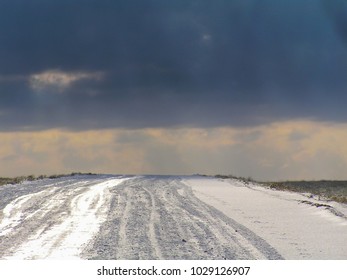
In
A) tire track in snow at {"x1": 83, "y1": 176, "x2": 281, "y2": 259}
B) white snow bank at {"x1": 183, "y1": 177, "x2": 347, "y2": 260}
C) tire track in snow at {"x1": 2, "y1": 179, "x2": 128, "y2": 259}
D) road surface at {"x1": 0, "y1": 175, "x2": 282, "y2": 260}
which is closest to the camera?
tire track in snow at {"x1": 83, "y1": 176, "x2": 281, "y2": 259}

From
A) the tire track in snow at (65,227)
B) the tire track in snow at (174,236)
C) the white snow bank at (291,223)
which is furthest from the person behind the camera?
the white snow bank at (291,223)

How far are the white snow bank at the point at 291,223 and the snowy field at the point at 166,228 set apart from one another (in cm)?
2

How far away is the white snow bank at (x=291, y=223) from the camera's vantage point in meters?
14.1

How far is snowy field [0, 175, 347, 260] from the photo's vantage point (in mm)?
13297

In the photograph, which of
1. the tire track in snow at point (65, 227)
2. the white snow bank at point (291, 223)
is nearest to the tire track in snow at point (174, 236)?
the tire track in snow at point (65, 227)

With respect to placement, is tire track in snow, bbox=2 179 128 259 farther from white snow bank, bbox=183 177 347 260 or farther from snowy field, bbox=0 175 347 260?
white snow bank, bbox=183 177 347 260

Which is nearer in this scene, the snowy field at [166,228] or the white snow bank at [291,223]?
the snowy field at [166,228]

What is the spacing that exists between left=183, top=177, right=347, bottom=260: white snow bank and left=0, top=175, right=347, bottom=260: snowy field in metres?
0.02

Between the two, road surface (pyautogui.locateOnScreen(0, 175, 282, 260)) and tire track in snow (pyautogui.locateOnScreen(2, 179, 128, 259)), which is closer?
road surface (pyautogui.locateOnScreen(0, 175, 282, 260))

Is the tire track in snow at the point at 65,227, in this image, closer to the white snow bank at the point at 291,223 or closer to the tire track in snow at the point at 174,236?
the tire track in snow at the point at 174,236

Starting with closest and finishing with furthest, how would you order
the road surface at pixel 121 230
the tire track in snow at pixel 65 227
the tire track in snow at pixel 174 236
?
the tire track in snow at pixel 174 236
the road surface at pixel 121 230
the tire track in snow at pixel 65 227

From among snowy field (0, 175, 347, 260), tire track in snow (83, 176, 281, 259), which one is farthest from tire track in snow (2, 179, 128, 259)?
tire track in snow (83, 176, 281, 259)

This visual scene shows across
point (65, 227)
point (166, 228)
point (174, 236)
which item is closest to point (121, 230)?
point (166, 228)
